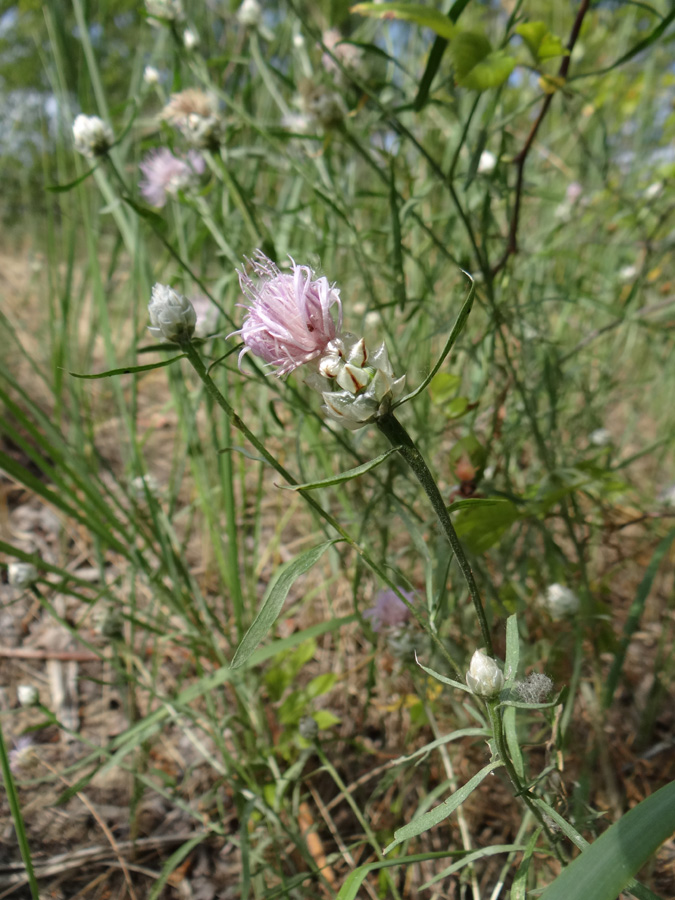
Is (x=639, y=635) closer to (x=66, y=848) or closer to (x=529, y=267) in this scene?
(x=529, y=267)

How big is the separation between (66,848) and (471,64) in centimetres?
109

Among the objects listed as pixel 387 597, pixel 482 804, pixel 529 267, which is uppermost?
pixel 529 267

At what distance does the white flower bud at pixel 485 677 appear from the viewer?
16.1 inches

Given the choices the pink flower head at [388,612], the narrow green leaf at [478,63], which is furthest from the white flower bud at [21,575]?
the narrow green leaf at [478,63]

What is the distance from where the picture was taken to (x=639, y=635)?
1118mm

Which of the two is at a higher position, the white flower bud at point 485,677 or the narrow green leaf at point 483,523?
the narrow green leaf at point 483,523

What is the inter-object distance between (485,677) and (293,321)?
270 mm

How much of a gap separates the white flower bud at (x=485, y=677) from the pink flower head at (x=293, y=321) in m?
0.23

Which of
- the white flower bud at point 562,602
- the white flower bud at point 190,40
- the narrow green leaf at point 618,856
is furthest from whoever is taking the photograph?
the white flower bud at point 190,40

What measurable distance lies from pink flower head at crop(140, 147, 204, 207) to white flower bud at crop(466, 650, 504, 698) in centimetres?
88

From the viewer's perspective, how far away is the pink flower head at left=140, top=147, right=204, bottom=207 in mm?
1038

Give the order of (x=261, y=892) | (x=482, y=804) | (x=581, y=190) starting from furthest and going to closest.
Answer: (x=581, y=190) → (x=482, y=804) → (x=261, y=892)

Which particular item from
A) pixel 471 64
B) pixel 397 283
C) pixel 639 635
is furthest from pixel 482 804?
pixel 471 64

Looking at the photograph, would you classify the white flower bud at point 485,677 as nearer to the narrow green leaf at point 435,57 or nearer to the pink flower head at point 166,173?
the narrow green leaf at point 435,57
